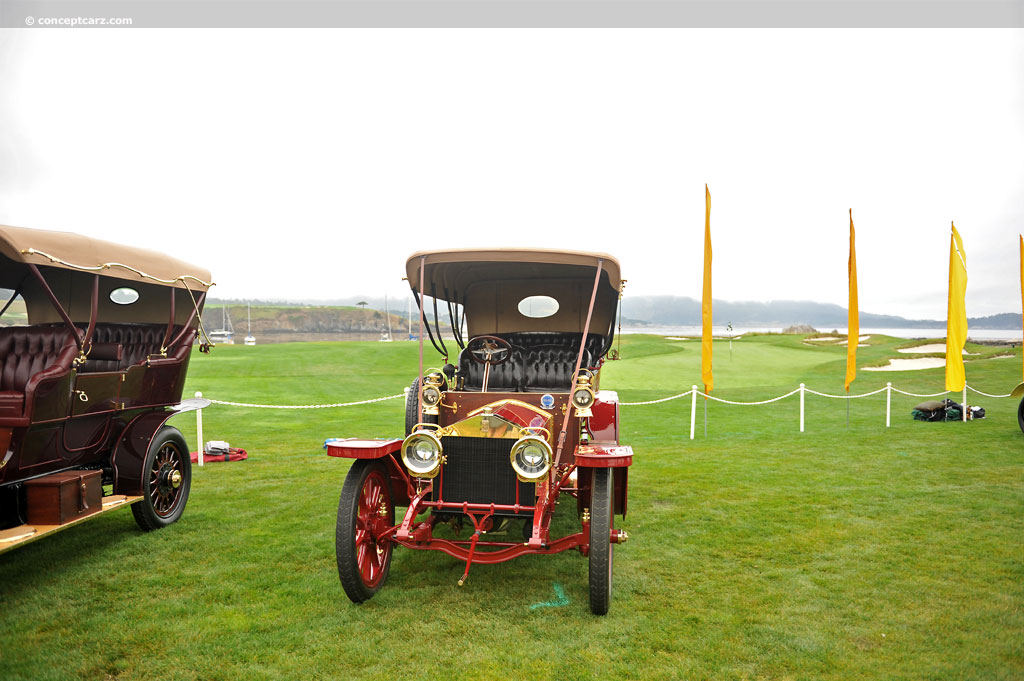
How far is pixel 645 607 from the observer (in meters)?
3.81

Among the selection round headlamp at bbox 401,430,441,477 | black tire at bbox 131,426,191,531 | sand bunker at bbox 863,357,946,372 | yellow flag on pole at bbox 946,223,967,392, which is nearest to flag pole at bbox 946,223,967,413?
yellow flag on pole at bbox 946,223,967,392

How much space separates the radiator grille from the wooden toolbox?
2706mm

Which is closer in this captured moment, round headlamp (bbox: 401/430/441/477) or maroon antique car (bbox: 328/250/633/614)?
maroon antique car (bbox: 328/250/633/614)

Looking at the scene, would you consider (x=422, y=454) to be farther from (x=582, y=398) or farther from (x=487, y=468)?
(x=582, y=398)

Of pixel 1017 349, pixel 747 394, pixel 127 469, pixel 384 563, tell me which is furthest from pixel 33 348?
pixel 1017 349

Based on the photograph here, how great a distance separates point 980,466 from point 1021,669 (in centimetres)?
569

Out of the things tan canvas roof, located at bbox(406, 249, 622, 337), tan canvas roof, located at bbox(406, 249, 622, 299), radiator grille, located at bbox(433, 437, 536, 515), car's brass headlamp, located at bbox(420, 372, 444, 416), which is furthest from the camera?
tan canvas roof, located at bbox(406, 249, 622, 337)

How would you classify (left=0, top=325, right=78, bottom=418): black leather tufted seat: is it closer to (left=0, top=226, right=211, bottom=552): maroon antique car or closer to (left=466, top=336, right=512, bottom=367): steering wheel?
(left=0, top=226, right=211, bottom=552): maroon antique car

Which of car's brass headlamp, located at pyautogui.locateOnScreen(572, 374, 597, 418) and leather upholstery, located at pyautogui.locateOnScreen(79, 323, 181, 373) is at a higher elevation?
leather upholstery, located at pyautogui.locateOnScreen(79, 323, 181, 373)

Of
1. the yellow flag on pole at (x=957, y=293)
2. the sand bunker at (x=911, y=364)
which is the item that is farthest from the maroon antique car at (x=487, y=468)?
the sand bunker at (x=911, y=364)

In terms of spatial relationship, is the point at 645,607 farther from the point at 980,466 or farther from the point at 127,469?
the point at 980,466

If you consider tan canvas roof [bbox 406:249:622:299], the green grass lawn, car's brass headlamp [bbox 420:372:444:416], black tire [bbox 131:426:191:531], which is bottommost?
the green grass lawn

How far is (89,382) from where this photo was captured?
185 inches

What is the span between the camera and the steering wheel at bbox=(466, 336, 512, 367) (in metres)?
5.85
